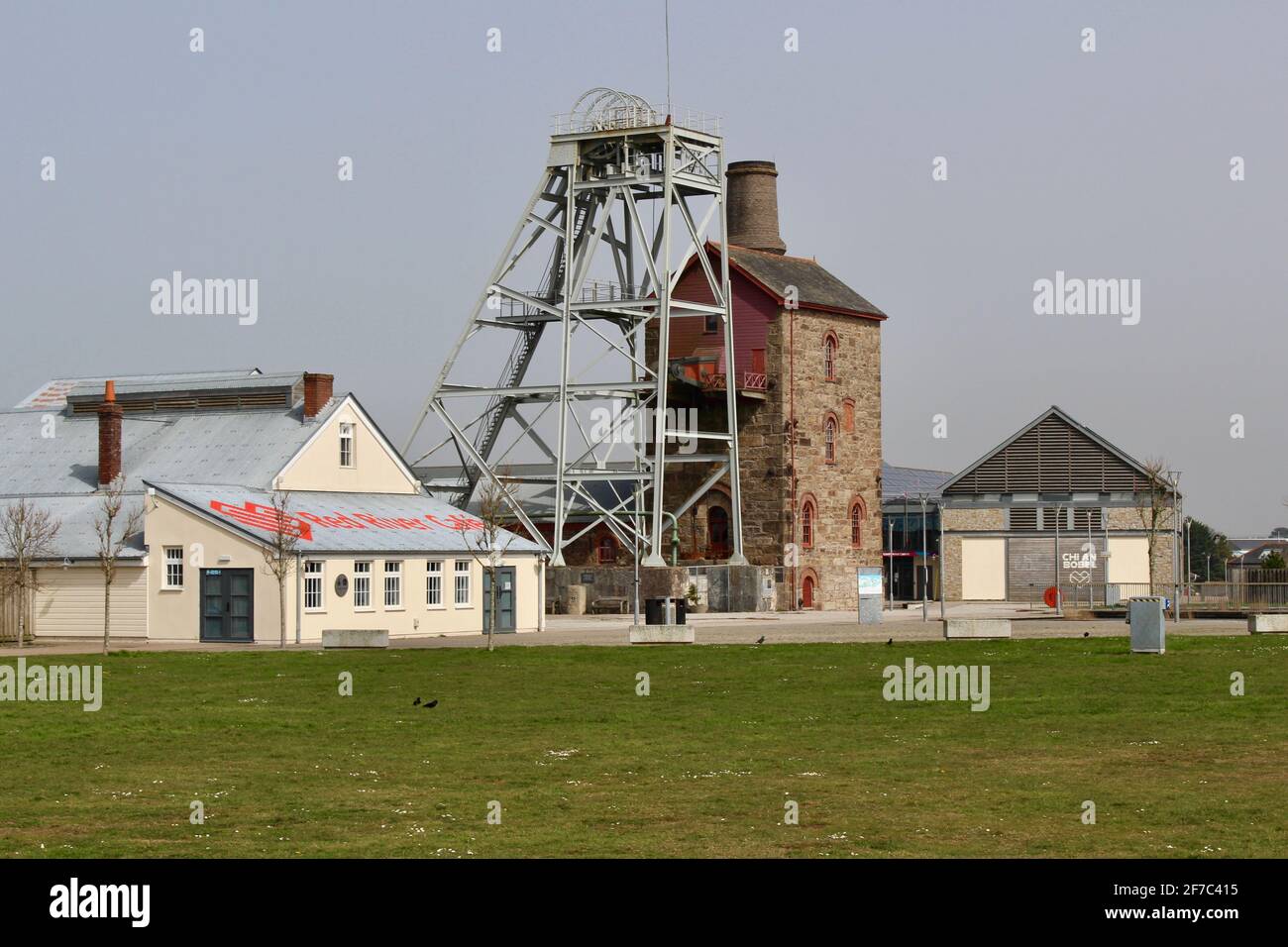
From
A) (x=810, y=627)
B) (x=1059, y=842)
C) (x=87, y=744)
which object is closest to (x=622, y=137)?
(x=810, y=627)

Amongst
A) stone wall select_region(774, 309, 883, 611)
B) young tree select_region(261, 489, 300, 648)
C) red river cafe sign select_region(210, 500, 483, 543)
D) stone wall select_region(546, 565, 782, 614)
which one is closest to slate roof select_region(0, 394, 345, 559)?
red river cafe sign select_region(210, 500, 483, 543)

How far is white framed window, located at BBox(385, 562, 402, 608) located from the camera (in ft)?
178

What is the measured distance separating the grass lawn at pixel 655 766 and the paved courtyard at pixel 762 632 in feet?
40.6

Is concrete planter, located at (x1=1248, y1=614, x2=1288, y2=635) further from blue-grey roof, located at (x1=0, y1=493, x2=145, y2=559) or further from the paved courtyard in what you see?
blue-grey roof, located at (x1=0, y1=493, x2=145, y2=559)

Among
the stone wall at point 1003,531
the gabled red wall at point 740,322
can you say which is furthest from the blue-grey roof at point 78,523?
the stone wall at point 1003,531

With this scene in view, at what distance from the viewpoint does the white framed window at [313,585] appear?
51156 mm

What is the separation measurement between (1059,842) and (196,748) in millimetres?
11484

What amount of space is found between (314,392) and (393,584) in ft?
28.3

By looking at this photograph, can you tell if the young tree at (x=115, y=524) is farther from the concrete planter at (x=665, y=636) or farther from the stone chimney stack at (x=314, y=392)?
the concrete planter at (x=665, y=636)

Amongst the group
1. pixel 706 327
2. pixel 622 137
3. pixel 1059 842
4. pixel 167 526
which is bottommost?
pixel 1059 842

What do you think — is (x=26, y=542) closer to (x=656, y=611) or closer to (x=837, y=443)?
(x=656, y=611)

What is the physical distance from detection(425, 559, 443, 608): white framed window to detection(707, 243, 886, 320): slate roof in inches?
1276
